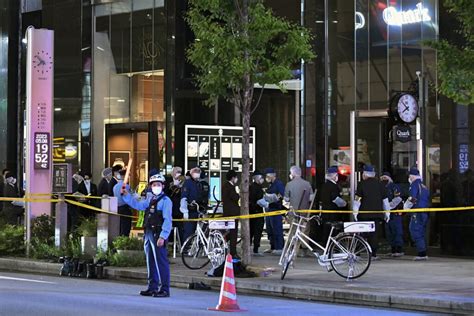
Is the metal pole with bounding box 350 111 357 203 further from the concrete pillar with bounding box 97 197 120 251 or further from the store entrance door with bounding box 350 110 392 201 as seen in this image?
the concrete pillar with bounding box 97 197 120 251

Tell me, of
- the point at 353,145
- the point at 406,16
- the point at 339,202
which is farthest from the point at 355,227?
the point at 406,16

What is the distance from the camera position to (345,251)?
558 inches

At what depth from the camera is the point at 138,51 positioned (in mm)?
26391

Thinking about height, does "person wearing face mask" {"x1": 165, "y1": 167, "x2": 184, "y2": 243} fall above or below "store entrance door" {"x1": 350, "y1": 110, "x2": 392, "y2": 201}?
below

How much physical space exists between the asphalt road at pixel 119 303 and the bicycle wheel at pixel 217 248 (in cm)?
138

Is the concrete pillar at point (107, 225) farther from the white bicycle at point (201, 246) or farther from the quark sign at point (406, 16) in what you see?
the quark sign at point (406, 16)

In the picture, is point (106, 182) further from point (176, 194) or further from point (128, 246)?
point (128, 246)

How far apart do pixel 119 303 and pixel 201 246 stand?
4.72 m

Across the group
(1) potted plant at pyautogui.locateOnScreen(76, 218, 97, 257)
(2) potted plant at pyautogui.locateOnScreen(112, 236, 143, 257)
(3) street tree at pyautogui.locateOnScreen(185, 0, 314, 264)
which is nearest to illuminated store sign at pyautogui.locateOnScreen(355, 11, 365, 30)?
(3) street tree at pyautogui.locateOnScreen(185, 0, 314, 264)

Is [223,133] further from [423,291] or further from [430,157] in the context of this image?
[423,291]

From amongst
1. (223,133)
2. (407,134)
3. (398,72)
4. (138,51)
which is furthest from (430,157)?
(138,51)

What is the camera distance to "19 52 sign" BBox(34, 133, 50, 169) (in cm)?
1866

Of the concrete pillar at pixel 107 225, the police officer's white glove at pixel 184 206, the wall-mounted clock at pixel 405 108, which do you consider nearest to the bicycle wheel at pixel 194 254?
the police officer's white glove at pixel 184 206

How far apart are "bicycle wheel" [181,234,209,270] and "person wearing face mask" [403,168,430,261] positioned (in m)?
4.67
